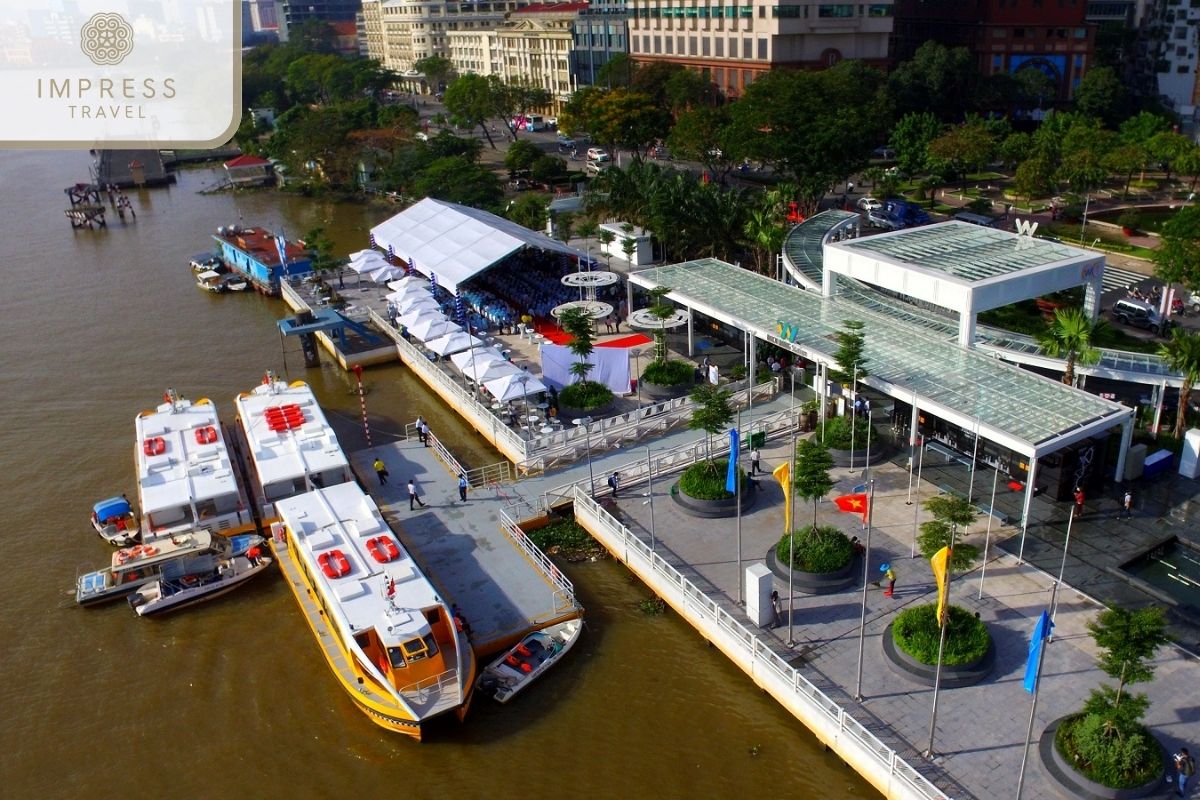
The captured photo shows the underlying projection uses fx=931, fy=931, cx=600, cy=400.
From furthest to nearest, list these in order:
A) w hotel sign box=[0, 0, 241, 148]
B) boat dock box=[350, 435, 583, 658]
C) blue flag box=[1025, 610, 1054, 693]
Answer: boat dock box=[350, 435, 583, 658]
w hotel sign box=[0, 0, 241, 148]
blue flag box=[1025, 610, 1054, 693]

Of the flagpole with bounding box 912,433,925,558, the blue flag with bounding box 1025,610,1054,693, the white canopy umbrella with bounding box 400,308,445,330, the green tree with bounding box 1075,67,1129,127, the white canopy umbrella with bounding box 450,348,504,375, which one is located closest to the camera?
the blue flag with bounding box 1025,610,1054,693

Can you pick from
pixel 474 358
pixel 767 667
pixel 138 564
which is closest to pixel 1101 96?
pixel 474 358

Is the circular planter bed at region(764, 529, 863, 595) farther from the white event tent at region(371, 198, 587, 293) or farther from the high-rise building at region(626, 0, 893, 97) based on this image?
the high-rise building at region(626, 0, 893, 97)

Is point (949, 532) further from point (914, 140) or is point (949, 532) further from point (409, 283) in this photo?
point (914, 140)

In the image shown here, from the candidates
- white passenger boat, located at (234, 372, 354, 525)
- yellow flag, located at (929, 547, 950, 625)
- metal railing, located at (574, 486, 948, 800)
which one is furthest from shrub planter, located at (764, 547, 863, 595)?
white passenger boat, located at (234, 372, 354, 525)

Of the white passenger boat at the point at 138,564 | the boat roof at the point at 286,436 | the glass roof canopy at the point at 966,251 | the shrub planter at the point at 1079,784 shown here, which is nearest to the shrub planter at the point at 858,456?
the glass roof canopy at the point at 966,251

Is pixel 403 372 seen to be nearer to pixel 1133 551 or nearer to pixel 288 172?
pixel 1133 551

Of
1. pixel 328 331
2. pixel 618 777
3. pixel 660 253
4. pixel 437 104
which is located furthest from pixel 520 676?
pixel 437 104
